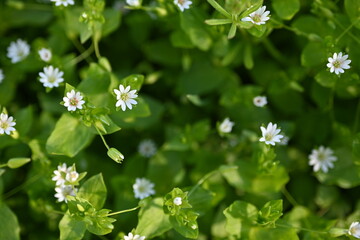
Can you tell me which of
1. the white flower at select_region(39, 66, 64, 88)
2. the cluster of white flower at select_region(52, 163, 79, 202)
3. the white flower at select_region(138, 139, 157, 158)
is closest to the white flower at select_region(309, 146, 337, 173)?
the white flower at select_region(138, 139, 157, 158)

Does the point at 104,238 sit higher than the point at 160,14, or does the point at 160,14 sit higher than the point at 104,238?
the point at 160,14

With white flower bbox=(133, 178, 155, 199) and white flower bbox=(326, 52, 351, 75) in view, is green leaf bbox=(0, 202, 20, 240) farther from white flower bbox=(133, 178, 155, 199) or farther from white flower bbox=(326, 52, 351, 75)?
white flower bbox=(326, 52, 351, 75)

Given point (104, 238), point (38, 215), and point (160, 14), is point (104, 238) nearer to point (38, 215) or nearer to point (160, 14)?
point (38, 215)

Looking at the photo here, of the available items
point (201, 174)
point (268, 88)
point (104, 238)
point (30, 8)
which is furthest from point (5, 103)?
point (268, 88)

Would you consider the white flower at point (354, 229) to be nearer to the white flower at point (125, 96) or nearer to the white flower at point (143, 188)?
the white flower at point (143, 188)

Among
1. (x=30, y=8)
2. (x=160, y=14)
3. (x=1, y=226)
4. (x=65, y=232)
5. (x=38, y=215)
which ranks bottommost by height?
(x=38, y=215)

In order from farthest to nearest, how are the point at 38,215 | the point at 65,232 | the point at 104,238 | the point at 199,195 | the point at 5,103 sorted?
1. the point at 5,103
2. the point at 38,215
3. the point at 104,238
4. the point at 199,195
5. the point at 65,232

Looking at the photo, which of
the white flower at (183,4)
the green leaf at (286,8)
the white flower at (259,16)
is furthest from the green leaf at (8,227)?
the green leaf at (286,8)
